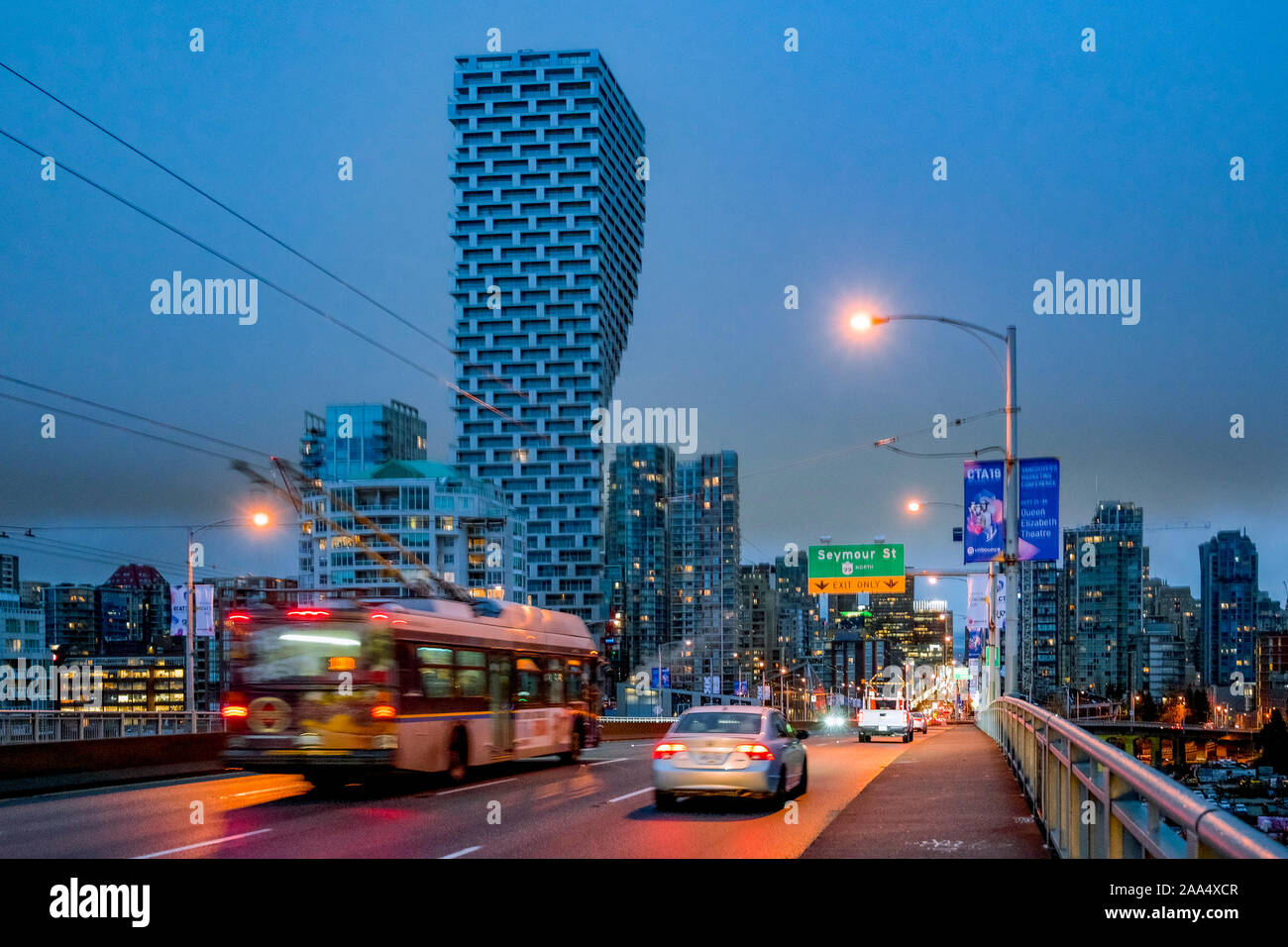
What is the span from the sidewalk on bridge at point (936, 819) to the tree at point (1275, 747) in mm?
89217

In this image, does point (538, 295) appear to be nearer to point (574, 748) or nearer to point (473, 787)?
point (574, 748)

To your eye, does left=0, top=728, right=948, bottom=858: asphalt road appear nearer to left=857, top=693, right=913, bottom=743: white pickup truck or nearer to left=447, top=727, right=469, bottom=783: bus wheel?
left=447, top=727, right=469, bottom=783: bus wheel

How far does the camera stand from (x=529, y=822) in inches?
607

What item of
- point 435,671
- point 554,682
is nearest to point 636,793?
point 435,671

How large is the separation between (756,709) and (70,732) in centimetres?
1721

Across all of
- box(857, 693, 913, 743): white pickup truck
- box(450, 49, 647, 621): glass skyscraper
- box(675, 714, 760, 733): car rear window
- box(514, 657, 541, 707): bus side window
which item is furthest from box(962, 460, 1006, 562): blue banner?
box(450, 49, 647, 621): glass skyscraper

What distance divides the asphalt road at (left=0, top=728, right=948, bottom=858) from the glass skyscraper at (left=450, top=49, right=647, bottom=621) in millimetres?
152306

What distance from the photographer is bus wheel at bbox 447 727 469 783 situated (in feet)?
68.9

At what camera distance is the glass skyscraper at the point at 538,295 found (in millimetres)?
175875

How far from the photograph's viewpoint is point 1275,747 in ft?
353

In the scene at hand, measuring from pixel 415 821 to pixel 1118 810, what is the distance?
9.96 metres

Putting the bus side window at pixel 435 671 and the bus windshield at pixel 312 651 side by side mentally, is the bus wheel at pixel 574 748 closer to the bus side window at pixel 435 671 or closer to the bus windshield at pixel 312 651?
the bus side window at pixel 435 671
